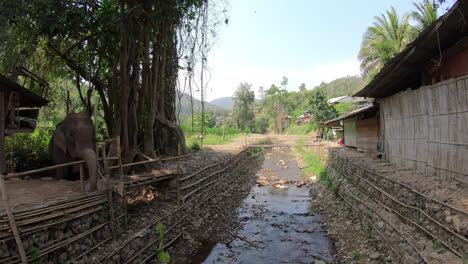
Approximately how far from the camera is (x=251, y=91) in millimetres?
46781

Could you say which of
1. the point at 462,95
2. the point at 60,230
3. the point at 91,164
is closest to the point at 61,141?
the point at 91,164

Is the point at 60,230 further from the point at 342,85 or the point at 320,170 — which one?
the point at 342,85

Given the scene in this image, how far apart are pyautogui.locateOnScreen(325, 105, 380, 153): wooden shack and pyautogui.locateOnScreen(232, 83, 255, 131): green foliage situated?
105 ft

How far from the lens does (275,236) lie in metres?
8.56

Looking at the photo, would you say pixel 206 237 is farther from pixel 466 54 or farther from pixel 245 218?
pixel 466 54

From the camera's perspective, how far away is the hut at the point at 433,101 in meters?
5.29

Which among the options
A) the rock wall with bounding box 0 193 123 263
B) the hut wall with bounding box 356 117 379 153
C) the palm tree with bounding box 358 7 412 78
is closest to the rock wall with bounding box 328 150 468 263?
the hut wall with bounding box 356 117 379 153

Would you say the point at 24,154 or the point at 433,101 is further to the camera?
the point at 24,154

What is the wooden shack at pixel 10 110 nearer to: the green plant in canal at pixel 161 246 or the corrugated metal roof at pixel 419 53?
the green plant in canal at pixel 161 246

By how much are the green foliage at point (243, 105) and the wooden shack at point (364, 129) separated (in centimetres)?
3210

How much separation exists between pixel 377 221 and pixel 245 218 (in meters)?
4.52

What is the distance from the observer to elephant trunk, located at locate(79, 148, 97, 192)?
5.42 metres

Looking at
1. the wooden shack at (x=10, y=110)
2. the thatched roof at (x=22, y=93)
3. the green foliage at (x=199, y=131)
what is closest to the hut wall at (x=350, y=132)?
the green foliage at (x=199, y=131)

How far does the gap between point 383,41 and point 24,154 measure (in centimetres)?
2185
